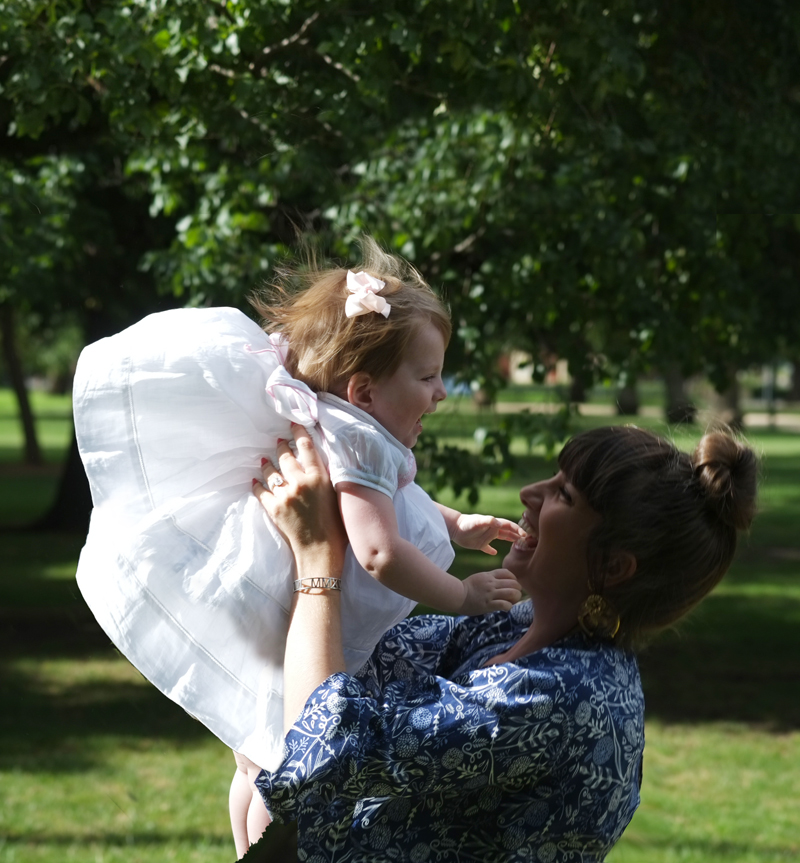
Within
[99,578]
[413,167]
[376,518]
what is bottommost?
[99,578]

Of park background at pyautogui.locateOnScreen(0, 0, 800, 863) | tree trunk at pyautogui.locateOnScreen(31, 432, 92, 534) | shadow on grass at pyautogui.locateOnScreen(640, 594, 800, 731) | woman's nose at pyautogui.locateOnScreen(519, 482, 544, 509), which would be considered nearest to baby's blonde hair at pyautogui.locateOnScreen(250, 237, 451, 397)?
woman's nose at pyautogui.locateOnScreen(519, 482, 544, 509)

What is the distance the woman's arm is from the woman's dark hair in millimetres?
426

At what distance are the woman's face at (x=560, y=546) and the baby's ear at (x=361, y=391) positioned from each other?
1.13 feet

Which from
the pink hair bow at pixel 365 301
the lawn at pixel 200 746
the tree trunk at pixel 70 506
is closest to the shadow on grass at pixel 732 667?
the lawn at pixel 200 746

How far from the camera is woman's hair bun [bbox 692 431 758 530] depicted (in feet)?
Result: 6.01

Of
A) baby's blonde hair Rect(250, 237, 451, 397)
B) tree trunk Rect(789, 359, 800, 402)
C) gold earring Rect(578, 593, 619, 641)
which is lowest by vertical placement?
tree trunk Rect(789, 359, 800, 402)

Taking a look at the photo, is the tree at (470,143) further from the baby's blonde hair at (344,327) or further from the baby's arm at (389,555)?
the baby's arm at (389,555)

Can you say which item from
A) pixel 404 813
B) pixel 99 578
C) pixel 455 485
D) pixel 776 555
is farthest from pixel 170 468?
pixel 776 555

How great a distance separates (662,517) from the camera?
1.81m

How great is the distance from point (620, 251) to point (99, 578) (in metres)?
3.91

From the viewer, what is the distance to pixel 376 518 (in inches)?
72.2

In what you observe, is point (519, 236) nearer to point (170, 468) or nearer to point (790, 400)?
point (170, 468)

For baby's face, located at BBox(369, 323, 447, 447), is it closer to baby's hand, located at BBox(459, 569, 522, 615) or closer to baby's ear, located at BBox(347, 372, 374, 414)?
baby's ear, located at BBox(347, 372, 374, 414)

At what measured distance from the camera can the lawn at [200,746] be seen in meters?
4.98
